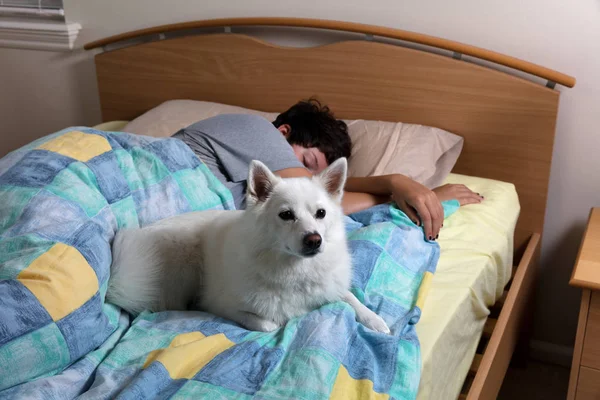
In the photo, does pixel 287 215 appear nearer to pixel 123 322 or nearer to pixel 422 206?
pixel 123 322

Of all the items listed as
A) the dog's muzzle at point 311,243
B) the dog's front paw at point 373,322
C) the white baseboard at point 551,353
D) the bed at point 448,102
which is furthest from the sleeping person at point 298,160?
the white baseboard at point 551,353

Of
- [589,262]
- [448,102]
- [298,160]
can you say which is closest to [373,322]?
[298,160]

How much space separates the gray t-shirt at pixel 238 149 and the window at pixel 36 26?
1.61 meters

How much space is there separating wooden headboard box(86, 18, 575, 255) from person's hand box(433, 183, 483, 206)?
36 cm

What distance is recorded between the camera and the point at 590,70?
84.7 inches

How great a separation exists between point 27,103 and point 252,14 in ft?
5.28

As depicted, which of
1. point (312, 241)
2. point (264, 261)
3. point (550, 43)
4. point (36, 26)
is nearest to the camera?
point (312, 241)

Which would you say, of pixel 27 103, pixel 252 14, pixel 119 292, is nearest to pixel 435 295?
pixel 119 292

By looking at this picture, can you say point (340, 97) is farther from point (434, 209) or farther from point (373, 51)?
point (434, 209)

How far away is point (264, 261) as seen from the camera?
1.32 m

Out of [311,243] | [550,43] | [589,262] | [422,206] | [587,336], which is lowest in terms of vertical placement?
[587,336]

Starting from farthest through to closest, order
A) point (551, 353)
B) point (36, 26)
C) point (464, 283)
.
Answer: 1. point (36, 26)
2. point (551, 353)
3. point (464, 283)

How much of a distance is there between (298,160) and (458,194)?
55cm

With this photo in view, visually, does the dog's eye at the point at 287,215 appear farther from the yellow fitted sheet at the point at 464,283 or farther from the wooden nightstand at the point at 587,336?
the wooden nightstand at the point at 587,336
